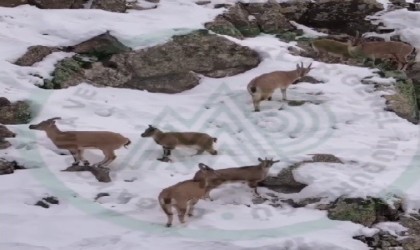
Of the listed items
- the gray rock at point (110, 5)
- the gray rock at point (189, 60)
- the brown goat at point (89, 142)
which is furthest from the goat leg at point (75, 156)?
the gray rock at point (110, 5)

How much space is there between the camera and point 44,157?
9320mm

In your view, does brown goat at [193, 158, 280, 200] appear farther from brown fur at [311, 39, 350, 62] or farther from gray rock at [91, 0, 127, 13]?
gray rock at [91, 0, 127, 13]

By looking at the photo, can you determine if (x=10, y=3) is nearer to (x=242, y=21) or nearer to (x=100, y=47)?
(x=100, y=47)

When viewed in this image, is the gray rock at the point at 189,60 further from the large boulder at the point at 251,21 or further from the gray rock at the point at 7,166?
the gray rock at the point at 7,166

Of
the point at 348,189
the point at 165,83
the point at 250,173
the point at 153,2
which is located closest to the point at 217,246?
the point at 250,173

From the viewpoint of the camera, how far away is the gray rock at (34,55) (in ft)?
41.4

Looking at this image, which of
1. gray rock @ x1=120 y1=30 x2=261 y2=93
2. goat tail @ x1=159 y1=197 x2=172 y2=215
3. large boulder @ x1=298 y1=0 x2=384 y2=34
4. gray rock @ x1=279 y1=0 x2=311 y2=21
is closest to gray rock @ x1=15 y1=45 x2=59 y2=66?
gray rock @ x1=120 y1=30 x2=261 y2=93

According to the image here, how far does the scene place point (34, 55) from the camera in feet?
42.2

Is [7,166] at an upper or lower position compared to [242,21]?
upper

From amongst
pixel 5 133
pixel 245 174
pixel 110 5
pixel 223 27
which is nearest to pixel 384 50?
pixel 223 27

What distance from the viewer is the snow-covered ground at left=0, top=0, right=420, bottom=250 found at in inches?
295

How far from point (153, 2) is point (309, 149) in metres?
8.17

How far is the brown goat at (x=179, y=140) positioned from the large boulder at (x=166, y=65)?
3.06m

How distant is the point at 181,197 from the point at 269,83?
5040 millimetres
